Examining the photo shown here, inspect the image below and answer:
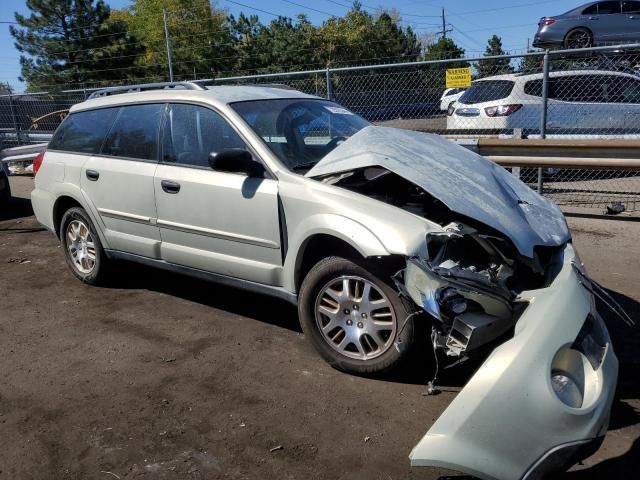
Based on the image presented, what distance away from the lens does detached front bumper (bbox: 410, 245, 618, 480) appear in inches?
90.3

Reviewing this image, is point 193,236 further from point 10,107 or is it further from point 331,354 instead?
point 10,107

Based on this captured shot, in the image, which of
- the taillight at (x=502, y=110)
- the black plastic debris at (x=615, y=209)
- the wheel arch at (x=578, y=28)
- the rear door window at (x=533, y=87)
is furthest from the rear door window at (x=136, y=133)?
the wheel arch at (x=578, y=28)

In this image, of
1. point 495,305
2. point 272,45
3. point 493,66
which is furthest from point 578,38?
point 272,45

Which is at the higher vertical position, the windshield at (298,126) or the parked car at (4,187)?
the windshield at (298,126)

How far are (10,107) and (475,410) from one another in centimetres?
1579

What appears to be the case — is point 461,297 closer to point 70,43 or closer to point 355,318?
point 355,318

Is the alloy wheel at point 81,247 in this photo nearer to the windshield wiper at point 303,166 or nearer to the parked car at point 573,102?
the windshield wiper at point 303,166

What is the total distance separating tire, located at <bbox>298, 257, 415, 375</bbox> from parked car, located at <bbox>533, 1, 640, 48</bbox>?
13.5 metres

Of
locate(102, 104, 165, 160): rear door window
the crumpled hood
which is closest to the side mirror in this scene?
Result: the crumpled hood

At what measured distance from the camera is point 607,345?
8.91 feet

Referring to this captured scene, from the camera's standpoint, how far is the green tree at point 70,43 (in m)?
36.0

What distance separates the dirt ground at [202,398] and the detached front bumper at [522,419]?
0.44 m

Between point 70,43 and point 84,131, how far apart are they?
35.8m

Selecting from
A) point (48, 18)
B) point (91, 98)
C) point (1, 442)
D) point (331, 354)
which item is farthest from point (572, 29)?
point (48, 18)
